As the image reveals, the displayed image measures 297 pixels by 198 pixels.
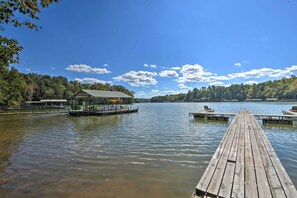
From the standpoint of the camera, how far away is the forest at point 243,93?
10112 centimetres

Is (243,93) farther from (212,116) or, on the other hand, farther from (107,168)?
(107,168)

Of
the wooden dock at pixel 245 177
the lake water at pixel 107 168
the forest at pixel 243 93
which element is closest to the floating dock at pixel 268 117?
the lake water at pixel 107 168

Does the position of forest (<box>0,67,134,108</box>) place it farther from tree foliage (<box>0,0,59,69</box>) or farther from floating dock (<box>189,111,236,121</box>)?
tree foliage (<box>0,0,59,69</box>)

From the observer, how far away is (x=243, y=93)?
13162 centimetres

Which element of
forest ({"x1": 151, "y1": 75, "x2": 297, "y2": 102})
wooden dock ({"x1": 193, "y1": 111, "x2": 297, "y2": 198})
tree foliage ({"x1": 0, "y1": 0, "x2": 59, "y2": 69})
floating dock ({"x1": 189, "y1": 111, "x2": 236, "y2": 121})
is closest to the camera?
wooden dock ({"x1": 193, "y1": 111, "x2": 297, "y2": 198})

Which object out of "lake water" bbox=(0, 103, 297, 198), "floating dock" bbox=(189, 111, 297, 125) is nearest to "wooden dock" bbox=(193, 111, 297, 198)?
"lake water" bbox=(0, 103, 297, 198)

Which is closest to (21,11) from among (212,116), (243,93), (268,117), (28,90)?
(212,116)

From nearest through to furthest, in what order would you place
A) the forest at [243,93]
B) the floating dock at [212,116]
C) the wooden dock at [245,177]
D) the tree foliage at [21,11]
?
1. the wooden dock at [245,177]
2. the tree foliage at [21,11]
3. the floating dock at [212,116]
4. the forest at [243,93]

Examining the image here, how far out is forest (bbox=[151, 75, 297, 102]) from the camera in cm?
10112

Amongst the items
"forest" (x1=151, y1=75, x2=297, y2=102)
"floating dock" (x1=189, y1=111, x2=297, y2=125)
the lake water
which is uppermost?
"forest" (x1=151, y1=75, x2=297, y2=102)

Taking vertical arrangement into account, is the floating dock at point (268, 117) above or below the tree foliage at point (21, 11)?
below

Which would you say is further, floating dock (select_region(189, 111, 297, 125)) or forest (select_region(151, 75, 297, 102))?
forest (select_region(151, 75, 297, 102))

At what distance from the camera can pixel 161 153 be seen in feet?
23.9

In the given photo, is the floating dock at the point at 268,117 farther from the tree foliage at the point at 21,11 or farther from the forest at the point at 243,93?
the forest at the point at 243,93
